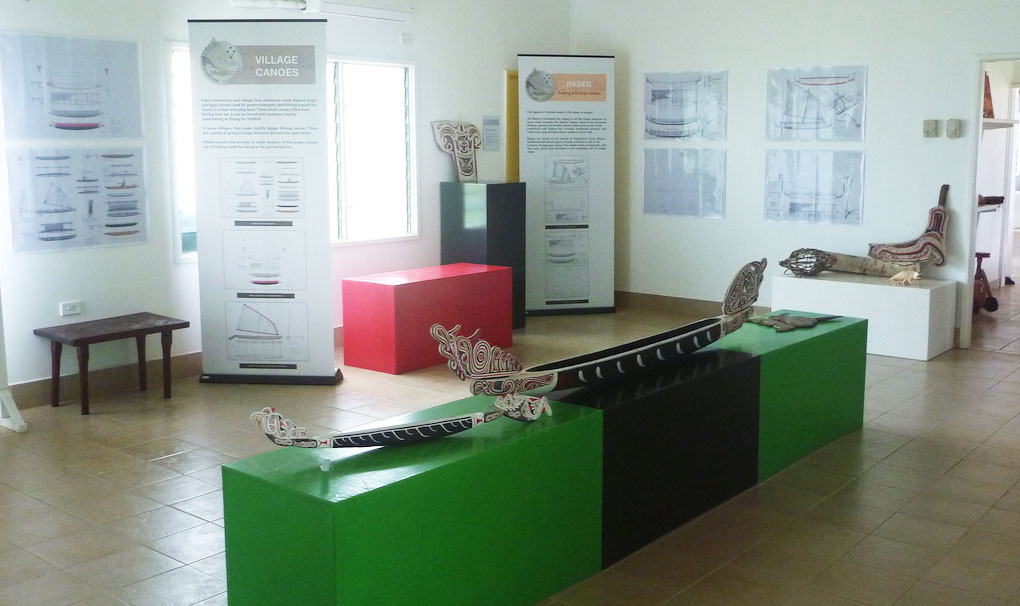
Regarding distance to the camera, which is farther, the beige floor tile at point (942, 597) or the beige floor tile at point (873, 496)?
the beige floor tile at point (873, 496)

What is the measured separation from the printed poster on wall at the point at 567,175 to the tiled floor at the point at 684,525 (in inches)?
130

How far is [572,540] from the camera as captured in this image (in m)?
3.83

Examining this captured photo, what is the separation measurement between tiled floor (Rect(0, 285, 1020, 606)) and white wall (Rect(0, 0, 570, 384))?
25.7 inches

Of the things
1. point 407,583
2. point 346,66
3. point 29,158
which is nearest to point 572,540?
point 407,583

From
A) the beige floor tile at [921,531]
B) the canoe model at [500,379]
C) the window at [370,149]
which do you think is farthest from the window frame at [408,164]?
the beige floor tile at [921,531]

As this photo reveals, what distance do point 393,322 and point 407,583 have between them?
15.0ft

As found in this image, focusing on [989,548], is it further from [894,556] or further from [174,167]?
[174,167]

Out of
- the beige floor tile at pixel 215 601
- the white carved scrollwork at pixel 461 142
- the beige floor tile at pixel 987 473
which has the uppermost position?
Answer: the white carved scrollwork at pixel 461 142

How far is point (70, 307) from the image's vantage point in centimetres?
693

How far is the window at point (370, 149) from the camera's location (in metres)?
8.85

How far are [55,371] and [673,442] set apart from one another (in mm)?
4394

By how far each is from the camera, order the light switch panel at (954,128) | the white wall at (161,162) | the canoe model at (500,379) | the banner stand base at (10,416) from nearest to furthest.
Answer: the canoe model at (500,379) < the banner stand base at (10,416) < the white wall at (161,162) < the light switch panel at (954,128)

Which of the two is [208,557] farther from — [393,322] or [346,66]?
[346,66]

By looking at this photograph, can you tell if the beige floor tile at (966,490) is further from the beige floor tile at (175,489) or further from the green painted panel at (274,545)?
the beige floor tile at (175,489)
